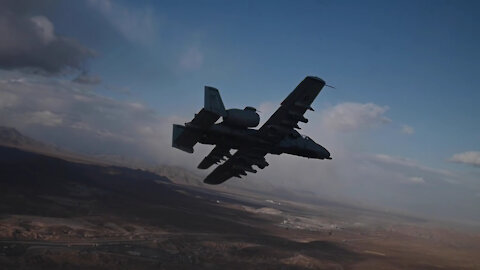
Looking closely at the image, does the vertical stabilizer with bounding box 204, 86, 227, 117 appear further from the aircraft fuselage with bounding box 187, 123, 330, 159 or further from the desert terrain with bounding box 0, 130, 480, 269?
the desert terrain with bounding box 0, 130, 480, 269

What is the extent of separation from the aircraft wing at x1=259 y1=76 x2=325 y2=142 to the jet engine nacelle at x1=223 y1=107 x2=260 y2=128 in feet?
4.57

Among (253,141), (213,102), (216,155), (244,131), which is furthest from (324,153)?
(213,102)

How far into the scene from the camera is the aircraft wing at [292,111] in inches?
1033

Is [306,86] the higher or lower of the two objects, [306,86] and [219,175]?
the higher

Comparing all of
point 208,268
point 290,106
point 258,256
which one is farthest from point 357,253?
point 290,106

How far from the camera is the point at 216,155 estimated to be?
3175 centimetres

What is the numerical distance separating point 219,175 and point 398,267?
10922cm

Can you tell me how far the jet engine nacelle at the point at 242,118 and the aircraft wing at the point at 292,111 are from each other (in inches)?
54.9

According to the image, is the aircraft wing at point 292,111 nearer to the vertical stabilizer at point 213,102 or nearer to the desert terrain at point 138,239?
the vertical stabilizer at point 213,102

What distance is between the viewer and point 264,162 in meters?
31.8

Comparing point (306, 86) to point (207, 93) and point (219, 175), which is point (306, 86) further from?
point (219, 175)

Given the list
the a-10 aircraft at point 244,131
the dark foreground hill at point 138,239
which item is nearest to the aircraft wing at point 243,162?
the a-10 aircraft at point 244,131

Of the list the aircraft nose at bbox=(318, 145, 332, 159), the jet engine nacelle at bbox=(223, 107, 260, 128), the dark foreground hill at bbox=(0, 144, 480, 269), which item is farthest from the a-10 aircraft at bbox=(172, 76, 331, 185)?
the dark foreground hill at bbox=(0, 144, 480, 269)

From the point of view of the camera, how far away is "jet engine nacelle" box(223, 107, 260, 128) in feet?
89.8
